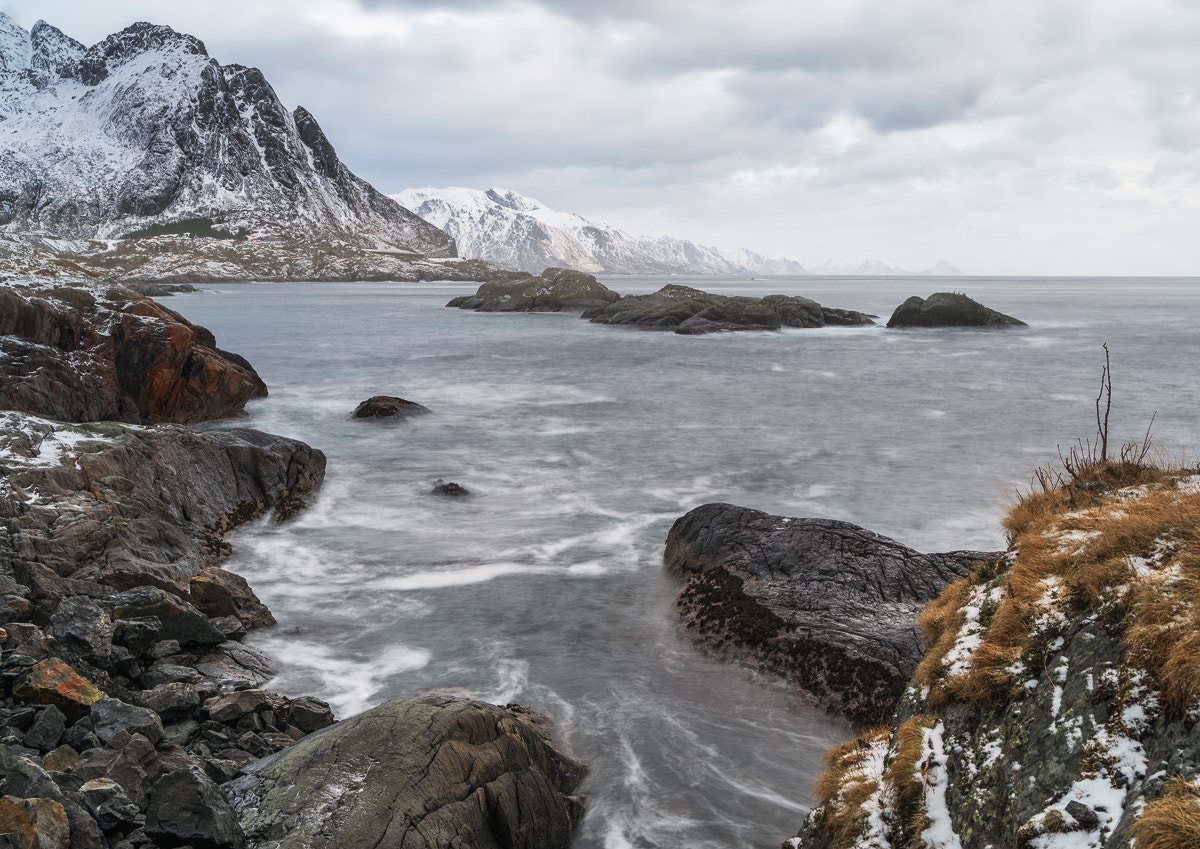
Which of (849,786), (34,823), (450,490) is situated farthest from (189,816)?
(450,490)

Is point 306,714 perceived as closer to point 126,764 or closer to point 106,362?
point 126,764

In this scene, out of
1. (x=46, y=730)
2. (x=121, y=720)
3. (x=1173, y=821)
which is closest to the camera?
(x=1173, y=821)

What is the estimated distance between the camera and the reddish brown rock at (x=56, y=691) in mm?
8266

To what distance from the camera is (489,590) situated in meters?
16.8

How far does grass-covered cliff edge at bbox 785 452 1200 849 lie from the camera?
4598 mm

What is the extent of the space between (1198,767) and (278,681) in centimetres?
1242

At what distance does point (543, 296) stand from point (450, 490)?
9890cm

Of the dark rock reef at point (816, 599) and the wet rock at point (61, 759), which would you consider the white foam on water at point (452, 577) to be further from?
the wet rock at point (61, 759)

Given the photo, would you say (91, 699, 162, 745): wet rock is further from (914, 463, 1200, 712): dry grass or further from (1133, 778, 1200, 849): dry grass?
(1133, 778, 1200, 849): dry grass

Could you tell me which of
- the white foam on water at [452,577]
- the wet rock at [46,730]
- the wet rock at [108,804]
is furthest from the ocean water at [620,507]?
the wet rock at [108,804]

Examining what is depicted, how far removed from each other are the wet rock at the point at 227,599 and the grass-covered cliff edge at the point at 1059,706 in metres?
11.3

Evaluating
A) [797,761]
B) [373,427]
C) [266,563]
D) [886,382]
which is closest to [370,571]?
[266,563]

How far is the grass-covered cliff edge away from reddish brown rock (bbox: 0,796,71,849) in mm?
6357

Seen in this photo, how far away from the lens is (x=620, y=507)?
22.9 m
